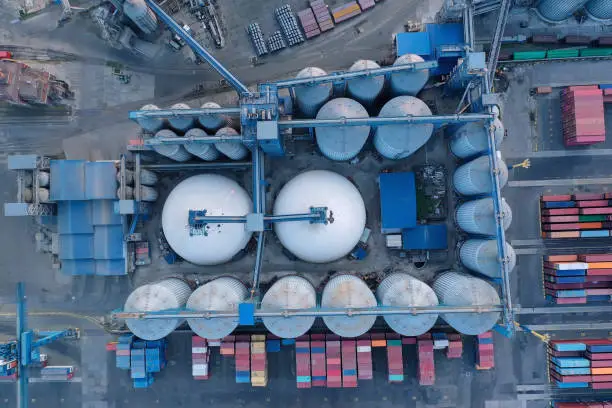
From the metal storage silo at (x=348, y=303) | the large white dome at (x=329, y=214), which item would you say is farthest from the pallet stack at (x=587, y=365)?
the large white dome at (x=329, y=214)

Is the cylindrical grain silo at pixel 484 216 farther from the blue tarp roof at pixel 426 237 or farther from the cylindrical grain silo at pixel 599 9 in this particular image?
the cylindrical grain silo at pixel 599 9

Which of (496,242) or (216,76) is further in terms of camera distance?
(216,76)

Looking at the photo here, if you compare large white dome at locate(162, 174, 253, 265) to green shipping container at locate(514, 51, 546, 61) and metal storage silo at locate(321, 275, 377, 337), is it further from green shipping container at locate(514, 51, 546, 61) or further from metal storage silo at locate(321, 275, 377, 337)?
green shipping container at locate(514, 51, 546, 61)

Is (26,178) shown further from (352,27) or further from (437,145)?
(437,145)

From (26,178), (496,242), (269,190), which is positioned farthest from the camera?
(269,190)

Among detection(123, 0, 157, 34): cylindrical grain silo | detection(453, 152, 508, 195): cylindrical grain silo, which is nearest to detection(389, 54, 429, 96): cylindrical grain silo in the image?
detection(453, 152, 508, 195): cylindrical grain silo

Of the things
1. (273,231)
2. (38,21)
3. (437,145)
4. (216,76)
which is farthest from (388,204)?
(38,21)
